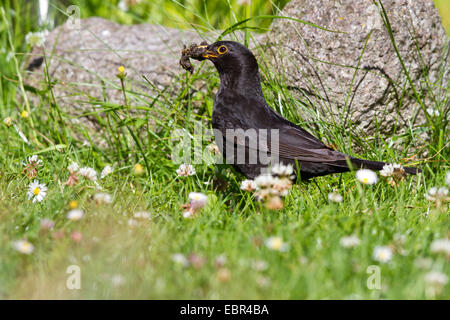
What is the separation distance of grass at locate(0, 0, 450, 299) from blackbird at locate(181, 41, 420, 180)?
0.24 metres

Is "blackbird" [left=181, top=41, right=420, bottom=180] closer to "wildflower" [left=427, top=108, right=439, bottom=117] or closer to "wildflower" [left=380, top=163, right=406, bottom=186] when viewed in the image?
"wildflower" [left=380, top=163, right=406, bottom=186]

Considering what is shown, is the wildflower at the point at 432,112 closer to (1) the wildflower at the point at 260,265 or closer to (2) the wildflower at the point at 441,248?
(2) the wildflower at the point at 441,248

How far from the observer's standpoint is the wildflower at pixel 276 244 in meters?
2.26

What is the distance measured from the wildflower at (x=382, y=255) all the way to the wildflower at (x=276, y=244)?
1.33 feet

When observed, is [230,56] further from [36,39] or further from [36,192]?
[36,39]

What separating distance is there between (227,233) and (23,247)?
0.98 metres

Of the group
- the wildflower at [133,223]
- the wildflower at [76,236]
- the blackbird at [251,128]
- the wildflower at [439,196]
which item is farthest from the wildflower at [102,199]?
the wildflower at [439,196]

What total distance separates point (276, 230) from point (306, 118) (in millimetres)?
1833

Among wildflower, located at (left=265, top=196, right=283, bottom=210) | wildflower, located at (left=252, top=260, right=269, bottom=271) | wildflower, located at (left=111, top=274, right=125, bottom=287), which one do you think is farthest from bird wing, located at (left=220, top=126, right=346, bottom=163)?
wildflower, located at (left=111, top=274, right=125, bottom=287)

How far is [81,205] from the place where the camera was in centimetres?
293

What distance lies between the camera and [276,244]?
2264 mm

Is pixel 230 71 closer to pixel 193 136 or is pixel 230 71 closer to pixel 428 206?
pixel 193 136
